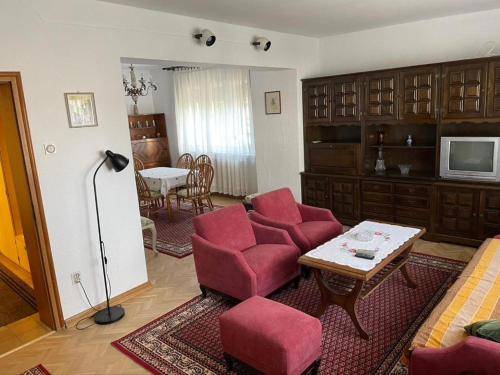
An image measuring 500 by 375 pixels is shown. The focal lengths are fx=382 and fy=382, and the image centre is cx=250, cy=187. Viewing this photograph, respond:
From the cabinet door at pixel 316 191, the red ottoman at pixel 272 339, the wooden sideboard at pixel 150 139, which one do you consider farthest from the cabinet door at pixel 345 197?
the wooden sideboard at pixel 150 139

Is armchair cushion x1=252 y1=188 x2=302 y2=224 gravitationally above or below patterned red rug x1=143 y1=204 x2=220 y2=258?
above

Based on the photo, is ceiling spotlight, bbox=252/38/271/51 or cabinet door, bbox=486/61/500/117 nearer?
cabinet door, bbox=486/61/500/117

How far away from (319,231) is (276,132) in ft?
7.31

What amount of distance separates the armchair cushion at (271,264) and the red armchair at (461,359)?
4.62 ft

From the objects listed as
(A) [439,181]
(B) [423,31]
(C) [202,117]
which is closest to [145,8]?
(B) [423,31]

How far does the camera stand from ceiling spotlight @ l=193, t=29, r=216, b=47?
3857 mm

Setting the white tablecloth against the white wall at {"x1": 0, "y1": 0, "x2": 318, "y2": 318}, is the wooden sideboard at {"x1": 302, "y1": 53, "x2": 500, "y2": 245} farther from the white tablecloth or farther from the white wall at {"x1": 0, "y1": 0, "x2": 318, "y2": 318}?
the white wall at {"x1": 0, "y1": 0, "x2": 318, "y2": 318}

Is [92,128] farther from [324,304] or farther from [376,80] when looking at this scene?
[376,80]

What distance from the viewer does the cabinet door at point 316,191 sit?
17.6 ft

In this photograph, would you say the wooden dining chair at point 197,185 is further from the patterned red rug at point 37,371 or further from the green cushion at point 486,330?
the green cushion at point 486,330

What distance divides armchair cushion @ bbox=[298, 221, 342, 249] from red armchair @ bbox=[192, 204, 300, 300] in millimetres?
293

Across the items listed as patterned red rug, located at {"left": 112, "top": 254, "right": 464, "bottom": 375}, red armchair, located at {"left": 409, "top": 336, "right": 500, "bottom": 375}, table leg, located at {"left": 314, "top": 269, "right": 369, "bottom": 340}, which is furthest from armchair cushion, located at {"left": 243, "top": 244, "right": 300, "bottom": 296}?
red armchair, located at {"left": 409, "top": 336, "right": 500, "bottom": 375}

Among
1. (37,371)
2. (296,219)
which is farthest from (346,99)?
(37,371)

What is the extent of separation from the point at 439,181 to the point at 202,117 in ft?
15.3
